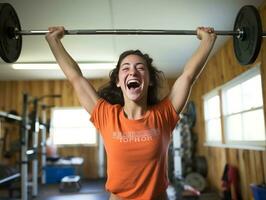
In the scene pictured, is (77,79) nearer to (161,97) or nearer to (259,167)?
(161,97)

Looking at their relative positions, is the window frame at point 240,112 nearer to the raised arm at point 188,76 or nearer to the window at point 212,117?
the window at point 212,117

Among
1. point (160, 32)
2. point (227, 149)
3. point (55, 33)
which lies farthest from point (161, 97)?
point (227, 149)

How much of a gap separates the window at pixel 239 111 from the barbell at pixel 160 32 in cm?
182

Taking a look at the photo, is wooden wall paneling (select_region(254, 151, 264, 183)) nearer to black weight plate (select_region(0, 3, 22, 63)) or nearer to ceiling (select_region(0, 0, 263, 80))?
ceiling (select_region(0, 0, 263, 80))

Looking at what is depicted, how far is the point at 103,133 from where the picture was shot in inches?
44.6

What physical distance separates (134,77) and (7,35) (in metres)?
0.87

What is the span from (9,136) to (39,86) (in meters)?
1.39

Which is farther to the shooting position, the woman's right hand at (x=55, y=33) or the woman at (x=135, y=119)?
the woman's right hand at (x=55, y=33)

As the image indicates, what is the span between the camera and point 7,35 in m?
1.57

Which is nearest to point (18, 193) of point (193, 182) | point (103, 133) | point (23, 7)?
point (193, 182)

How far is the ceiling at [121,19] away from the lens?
3037 millimetres

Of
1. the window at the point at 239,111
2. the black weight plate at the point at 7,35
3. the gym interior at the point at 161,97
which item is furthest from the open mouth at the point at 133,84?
the window at the point at 239,111

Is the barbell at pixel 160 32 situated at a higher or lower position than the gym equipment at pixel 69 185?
higher

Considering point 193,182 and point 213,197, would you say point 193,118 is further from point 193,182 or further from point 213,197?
point 213,197
